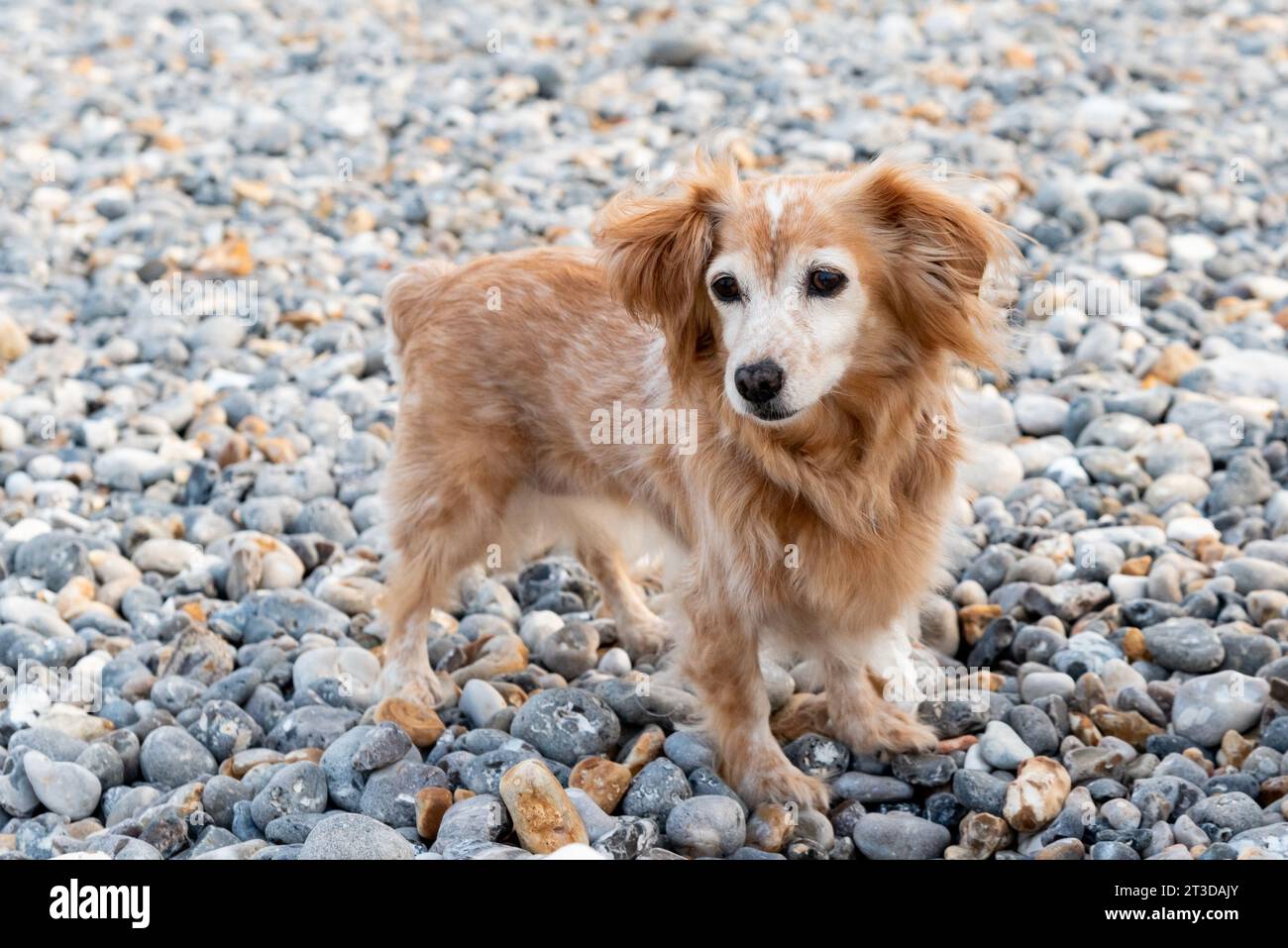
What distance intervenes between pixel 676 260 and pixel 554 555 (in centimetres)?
199

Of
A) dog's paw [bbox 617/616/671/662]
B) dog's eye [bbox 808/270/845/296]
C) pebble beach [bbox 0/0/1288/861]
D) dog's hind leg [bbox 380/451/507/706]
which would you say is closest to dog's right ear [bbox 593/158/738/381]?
dog's eye [bbox 808/270/845/296]

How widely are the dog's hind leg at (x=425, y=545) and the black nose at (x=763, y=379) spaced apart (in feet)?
4.65

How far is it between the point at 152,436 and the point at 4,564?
1.08m

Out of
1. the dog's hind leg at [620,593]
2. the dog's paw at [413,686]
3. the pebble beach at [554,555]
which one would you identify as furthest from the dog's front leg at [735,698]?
the dog's paw at [413,686]

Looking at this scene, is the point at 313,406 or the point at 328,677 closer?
the point at 328,677

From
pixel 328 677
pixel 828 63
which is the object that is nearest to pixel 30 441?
pixel 328 677

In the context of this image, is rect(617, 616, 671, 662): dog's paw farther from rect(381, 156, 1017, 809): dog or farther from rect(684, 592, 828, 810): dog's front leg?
rect(684, 592, 828, 810): dog's front leg

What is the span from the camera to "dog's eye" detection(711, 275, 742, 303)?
375 cm

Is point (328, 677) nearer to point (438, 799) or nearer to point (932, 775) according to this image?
point (438, 799)

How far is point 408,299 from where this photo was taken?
4.93 meters

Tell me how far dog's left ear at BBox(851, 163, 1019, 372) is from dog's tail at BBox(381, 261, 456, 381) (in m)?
1.73

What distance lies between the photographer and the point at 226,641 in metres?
4.92

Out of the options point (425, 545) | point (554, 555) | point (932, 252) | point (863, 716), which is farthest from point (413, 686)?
point (932, 252)

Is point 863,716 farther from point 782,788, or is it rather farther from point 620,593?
point 620,593
